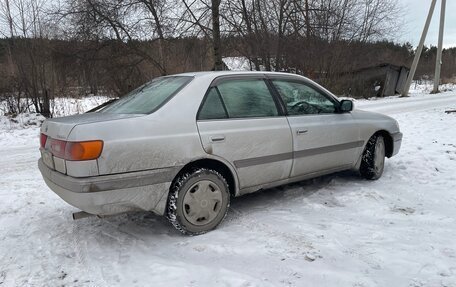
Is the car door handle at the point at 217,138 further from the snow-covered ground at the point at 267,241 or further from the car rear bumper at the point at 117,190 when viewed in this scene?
the snow-covered ground at the point at 267,241

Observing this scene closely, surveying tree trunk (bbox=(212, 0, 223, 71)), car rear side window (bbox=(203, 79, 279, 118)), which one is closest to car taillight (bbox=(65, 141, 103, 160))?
car rear side window (bbox=(203, 79, 279, 118))

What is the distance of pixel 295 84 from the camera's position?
14.5ft

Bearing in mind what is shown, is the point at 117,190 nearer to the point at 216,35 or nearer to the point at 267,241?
the point at 267,241

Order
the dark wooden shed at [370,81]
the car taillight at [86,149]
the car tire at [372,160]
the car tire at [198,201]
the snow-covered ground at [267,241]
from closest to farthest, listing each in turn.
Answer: the snow-covered ground at [267,241] < the car taillight at [86,149] < the car tire at [198,201] < the car tire at [372,160] < the dark wooden shed at [370,81]

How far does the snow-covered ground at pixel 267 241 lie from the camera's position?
9.11 ft

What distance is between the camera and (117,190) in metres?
3.04

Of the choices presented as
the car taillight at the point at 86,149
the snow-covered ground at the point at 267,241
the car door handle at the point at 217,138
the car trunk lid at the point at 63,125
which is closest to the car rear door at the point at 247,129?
the car door handle at the point at 217,138

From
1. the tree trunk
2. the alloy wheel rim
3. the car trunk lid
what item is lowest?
the alloy wheel rim

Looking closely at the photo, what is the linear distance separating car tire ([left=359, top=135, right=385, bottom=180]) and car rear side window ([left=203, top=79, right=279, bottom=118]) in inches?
69.2

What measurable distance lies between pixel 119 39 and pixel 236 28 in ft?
15.8

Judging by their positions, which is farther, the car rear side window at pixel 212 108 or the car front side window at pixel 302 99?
the car front side window at pixel 302 99

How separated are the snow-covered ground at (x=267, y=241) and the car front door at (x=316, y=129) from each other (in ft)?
1.39

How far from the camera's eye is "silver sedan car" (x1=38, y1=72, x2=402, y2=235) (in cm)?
301

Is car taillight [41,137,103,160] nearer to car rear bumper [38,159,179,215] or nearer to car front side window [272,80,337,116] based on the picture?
car rear bumper [38,159,179,215]
